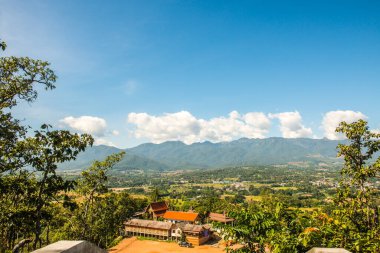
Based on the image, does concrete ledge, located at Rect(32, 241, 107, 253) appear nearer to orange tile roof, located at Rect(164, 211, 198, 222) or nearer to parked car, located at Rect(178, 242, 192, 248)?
parked car, located at Rect(178, 242, 192, 248)

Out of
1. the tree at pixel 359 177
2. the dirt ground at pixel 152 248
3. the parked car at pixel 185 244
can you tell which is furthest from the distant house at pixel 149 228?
the tree at pixel 359 177

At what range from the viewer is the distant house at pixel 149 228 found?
49188 mm

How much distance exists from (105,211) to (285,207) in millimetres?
26850

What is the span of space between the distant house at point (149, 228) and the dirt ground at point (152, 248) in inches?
85.5

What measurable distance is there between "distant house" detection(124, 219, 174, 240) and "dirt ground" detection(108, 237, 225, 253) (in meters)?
2.17

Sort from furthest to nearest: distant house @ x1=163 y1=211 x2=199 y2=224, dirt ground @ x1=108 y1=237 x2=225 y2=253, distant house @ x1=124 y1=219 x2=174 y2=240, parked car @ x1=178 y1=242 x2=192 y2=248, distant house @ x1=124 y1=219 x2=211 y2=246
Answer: distant house @ x1=163 y1=211 x2=199 y2=224
distant house @ x1=124 y1=219 x2=174 y2=240
distant house @ x1=124 y1=219 x2=211 y2=246
parked car @ x1=178 y1=242 x2=192 y2=248
dirt ground @ x1=108 y1=237 x2=225 y2=253

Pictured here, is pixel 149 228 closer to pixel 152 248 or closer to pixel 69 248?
pixel 152 248

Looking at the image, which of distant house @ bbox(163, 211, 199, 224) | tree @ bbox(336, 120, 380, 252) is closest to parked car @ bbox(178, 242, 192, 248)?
distant house @ bbox(163, 211, 199, 224)

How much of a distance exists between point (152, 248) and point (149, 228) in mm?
8087

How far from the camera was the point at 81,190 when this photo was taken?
67.0ft

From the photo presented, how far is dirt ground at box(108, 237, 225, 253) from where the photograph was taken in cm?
4156

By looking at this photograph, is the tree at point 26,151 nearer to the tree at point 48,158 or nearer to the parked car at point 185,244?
the tree at point 48,158

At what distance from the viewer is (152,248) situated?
4278 centimetres


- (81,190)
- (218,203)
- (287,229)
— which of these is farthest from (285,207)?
(218,203)
